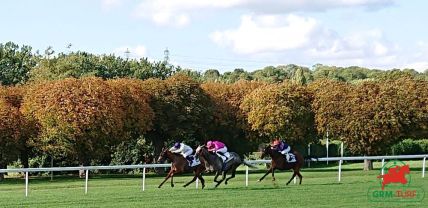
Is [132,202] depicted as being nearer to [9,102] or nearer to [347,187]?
[347,187]

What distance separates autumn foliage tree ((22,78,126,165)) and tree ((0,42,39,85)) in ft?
62.4

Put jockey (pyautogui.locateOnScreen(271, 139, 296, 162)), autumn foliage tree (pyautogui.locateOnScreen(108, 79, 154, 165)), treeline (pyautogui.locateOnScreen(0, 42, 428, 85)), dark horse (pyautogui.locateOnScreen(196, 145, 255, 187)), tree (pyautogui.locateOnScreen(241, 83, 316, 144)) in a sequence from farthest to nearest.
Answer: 1. treeline (pyautogui.locateOnScreen(0, 42, 428, 85))
2. tree (pyautogui.locateOnScreen(241, 83, 316, 144))
3. autumn foliage tree (pyautogui.locateOnScreen(108, 79, 154, 165))
4. jockey (pyautogui.locateOnScreen(271, 139, 296, 162))
5. dark horse (pyautogui.locateOnScreen(196, 145, 255, 187))

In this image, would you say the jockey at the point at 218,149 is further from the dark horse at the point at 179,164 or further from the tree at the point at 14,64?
the tree at the point at 14,64

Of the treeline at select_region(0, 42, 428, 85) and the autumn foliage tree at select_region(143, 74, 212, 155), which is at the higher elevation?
the treeline at select_region(0, 42, 428, 85)

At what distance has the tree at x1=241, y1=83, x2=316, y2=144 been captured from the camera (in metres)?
44.9

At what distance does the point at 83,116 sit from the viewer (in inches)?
1585

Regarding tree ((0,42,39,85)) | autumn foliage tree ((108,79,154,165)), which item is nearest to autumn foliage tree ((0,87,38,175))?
autumn foliage tree ((108,79,154,165))

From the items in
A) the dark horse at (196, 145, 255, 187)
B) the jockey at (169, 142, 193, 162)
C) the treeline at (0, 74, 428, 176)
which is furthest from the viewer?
the treeline at (0, 74, 428, 176)

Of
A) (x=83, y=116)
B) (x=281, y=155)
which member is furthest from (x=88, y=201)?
(x=83, y=116)

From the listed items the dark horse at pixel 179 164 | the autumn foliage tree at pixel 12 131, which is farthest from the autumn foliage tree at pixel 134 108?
the dark horse at pixel 179 164

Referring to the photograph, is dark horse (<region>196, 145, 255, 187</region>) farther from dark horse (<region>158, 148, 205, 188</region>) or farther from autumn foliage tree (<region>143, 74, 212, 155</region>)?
autumn foliage tree (<region>143, 74, 212, 155</region>)

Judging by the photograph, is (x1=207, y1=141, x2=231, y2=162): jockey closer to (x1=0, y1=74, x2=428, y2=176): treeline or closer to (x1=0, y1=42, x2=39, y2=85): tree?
(x1=0, y1=74, x2=428, y2=176): treeline

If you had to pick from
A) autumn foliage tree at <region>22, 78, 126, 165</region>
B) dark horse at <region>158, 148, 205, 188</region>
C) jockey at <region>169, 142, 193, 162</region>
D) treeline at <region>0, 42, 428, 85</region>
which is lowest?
dark horse at <region>158, 148, 205, 188</region>

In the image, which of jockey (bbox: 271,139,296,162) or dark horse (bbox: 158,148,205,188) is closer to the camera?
dark horse (bbox: 158,148,205,188)
